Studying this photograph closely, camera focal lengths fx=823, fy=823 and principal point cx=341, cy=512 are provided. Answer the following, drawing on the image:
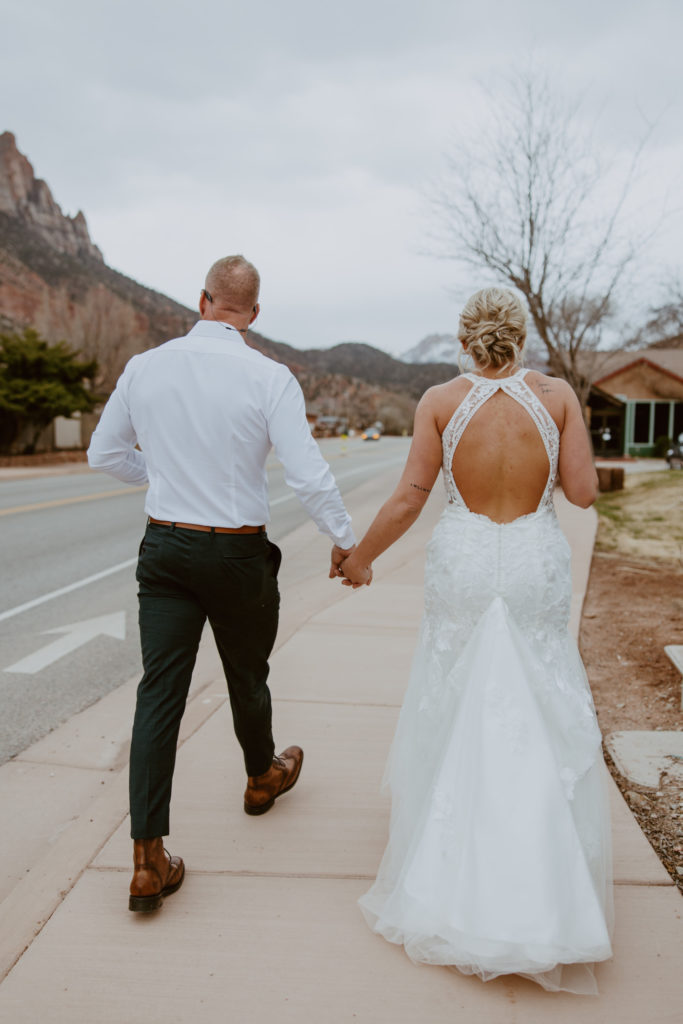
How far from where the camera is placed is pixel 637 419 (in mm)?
44125

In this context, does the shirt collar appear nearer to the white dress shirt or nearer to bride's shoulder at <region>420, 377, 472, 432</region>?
the white dress shirt

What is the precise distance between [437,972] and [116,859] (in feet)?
4.19

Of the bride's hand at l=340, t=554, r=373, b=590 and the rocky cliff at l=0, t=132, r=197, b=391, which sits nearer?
the bride's hand at l=340, t=554, r=373, b=590

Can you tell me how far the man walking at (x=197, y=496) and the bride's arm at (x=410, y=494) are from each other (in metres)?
0.24

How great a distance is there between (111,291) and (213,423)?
270ft

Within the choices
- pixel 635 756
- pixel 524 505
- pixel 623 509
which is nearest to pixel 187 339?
pixel 524 505

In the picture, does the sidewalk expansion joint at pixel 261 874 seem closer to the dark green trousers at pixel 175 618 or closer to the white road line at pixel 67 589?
the dark green trousers at pixel 175 618

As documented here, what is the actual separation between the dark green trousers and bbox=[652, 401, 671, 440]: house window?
44625mm

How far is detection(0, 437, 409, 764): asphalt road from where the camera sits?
528cm

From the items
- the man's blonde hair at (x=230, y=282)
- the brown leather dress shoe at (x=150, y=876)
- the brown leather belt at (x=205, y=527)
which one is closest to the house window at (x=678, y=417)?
the man's blonde hair at (x=230, y=282)

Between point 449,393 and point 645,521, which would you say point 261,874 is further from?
point 645,521

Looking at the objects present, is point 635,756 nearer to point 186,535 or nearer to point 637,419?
point 186,535

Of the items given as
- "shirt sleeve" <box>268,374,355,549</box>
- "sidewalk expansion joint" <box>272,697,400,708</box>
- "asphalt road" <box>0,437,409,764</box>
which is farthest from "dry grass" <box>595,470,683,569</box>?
"shirt sleeve" <box>268,374,355,549</box>

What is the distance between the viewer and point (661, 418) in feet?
144
